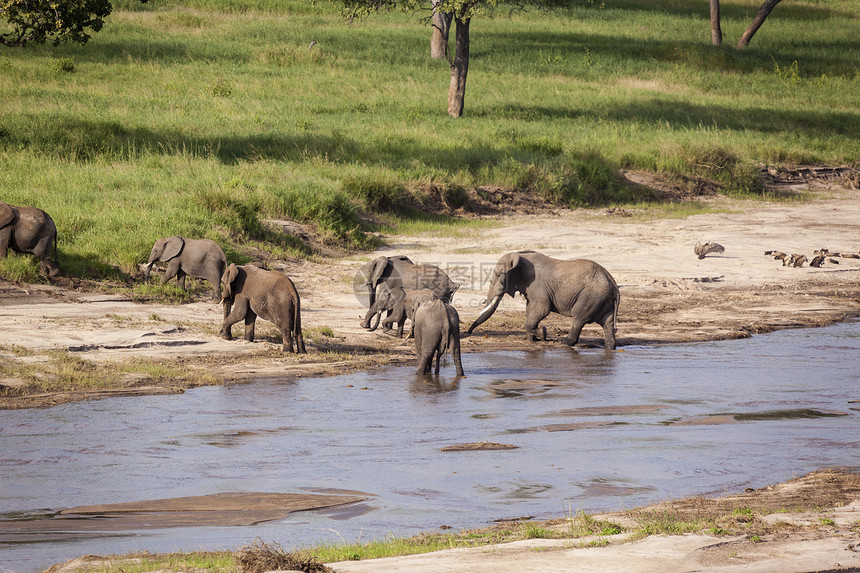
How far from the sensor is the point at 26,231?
1406cm

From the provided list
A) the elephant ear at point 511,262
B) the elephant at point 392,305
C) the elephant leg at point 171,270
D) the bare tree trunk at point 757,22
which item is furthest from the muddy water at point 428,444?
the bare tree trunk at point 757,22

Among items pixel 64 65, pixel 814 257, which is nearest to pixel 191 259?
pixel 814 257

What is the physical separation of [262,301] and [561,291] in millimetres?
4201

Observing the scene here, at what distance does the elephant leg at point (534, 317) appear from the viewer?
1438 centimetres

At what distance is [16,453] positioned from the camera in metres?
8.42

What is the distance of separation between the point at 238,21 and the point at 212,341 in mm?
41074

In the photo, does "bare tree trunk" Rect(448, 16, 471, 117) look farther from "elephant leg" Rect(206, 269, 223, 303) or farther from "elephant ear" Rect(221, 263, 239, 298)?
"elephant ear" Rect(221, 263, 239, 298)

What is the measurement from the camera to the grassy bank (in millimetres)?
19297

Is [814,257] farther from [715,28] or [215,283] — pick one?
[715,28]

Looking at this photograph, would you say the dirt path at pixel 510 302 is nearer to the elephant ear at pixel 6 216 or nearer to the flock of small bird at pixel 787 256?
the flock of small bird at pixel 787 256

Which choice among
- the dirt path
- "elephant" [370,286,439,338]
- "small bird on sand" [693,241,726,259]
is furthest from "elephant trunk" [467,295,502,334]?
"small bird on sand" [693,241,726,259]

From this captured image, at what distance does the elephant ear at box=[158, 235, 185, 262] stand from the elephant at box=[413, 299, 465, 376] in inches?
171

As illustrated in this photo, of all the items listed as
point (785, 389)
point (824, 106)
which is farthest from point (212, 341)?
point (824, 106)

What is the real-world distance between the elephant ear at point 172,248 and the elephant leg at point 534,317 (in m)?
4.97
